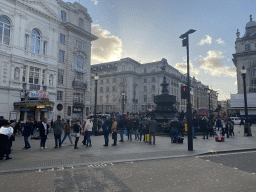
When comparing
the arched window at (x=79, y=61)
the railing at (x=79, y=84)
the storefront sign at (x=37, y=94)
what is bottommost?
the storefront sign at (x=37, y=94)

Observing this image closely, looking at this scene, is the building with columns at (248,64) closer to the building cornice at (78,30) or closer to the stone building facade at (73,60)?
the building cornice at (78,30)

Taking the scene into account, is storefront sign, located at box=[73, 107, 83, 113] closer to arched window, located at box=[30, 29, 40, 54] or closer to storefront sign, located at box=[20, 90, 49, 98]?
storefront sign, located at box=[20, 90, 49, 98]

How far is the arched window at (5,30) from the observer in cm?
2274

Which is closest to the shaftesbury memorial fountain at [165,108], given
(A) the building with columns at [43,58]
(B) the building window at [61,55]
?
(A) the building with columns at [43,58]

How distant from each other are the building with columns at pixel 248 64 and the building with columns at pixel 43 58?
37287mm

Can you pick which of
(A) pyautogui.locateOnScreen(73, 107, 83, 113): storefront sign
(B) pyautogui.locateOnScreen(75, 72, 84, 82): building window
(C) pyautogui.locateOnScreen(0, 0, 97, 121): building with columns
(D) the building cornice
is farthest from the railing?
(D) the building cornice

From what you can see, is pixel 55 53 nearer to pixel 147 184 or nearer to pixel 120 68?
pixel 147 184

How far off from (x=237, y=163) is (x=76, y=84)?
27.8 metres

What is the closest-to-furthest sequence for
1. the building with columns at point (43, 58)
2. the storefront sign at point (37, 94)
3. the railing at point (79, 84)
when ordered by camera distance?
1. the building with columns at point (43, 58)
2. the storefront sign at point (37, 94)
3. the railing at point (79, 84)

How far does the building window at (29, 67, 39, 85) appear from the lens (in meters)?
25.6

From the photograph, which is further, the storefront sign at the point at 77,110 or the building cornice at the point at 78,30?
the storefront sign at the point at 77,110

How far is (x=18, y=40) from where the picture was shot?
79.2 feet

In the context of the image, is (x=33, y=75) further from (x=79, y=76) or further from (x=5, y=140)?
(x=5, y=140)

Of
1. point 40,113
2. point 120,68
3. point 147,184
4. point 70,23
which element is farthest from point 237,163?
point 120,68
